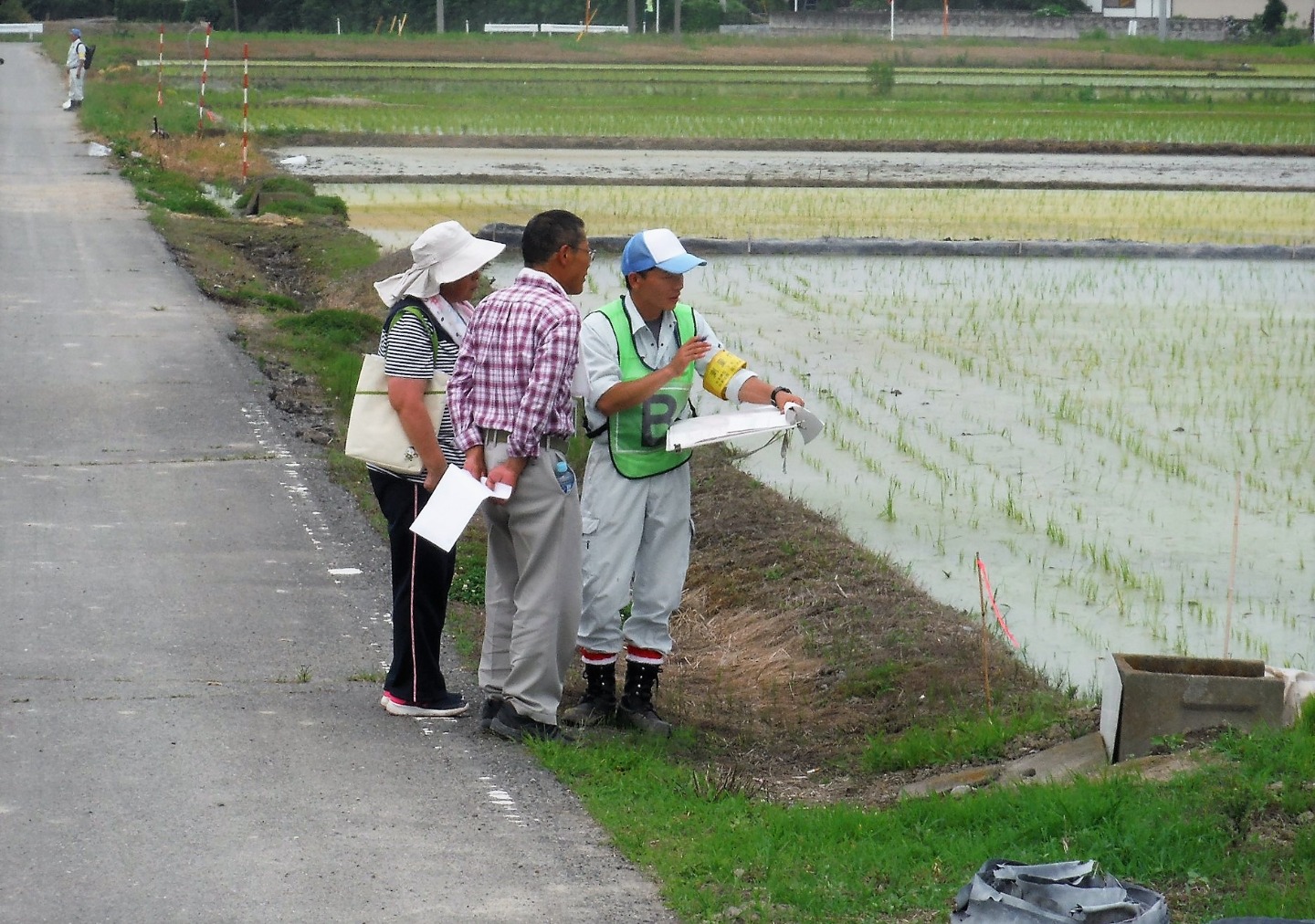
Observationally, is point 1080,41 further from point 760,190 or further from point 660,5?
point 760,190

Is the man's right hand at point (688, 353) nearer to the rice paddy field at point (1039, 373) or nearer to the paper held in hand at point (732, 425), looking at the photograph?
the paper held in hand at point (732, 425)

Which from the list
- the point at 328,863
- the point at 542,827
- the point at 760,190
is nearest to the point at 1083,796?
the point at 542,827

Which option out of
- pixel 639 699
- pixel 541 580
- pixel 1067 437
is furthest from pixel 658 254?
pixel 1067 437

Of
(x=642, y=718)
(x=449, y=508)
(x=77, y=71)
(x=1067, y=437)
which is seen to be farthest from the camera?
(x=77, y=71)

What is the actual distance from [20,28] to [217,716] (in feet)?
282

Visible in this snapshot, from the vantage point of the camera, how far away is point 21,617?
7.09 metres

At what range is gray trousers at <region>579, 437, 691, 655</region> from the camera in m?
6.22

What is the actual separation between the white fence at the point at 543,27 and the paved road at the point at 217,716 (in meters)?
74.9

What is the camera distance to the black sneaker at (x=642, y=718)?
6340 millimetres

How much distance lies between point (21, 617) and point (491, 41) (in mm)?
65797

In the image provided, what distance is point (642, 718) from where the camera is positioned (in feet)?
20.9

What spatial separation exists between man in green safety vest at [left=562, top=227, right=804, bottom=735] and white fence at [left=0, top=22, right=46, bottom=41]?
83.0m

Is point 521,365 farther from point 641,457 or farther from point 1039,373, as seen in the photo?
point 1039,373

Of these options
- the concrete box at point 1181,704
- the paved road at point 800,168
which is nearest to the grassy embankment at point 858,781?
the concrete box at point 1181,704
